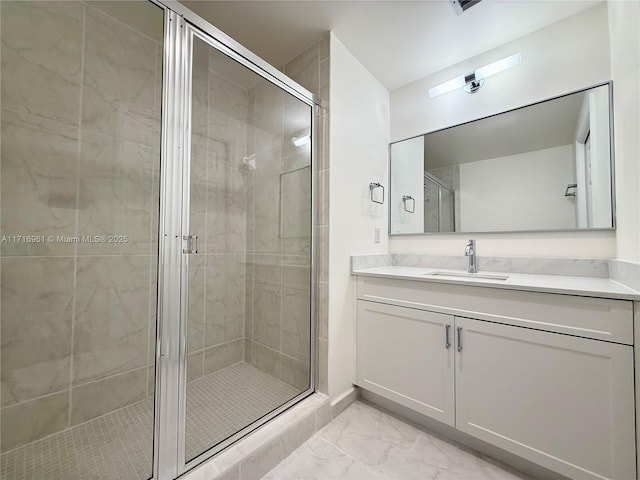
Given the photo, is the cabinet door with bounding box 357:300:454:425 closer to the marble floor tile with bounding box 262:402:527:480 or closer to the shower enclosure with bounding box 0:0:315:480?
the marble floor tile with bounding box 262:402:527:480

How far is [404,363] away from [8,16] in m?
2.34

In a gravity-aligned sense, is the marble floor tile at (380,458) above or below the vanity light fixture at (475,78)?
below

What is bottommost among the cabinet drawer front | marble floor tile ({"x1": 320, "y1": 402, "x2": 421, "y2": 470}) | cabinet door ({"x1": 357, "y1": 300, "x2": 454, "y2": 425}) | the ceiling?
marble floor tile ({"x1": 320, "y1": 402, "x2": 421, "y2": 470})

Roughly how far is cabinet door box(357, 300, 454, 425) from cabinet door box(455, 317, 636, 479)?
8cm

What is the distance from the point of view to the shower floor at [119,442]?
103 centimetres

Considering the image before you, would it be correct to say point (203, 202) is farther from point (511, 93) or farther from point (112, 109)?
point (511, 93)

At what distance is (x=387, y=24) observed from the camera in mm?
1567

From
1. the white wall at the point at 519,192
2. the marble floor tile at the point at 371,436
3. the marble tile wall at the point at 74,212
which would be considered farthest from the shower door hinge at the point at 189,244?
the white wall at the point at 519,192

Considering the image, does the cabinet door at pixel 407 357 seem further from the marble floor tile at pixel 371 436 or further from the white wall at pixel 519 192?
the white wall at pixel 519 192

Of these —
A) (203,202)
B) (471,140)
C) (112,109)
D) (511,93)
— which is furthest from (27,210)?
(511,93)

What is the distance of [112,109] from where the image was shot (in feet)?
4.32

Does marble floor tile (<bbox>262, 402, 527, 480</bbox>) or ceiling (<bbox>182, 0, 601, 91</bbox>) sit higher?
ceiling (<bbox>182, 0, 601, 91</bbox>)

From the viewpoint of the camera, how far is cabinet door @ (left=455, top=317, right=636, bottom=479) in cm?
97

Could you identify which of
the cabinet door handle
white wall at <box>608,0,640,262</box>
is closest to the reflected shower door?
the cabinet door handle
